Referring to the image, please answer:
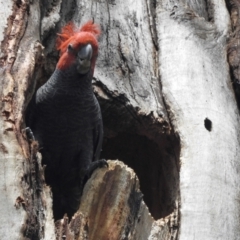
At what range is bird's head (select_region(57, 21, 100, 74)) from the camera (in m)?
3.59

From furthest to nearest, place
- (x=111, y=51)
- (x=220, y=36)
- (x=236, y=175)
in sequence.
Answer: (x=220, y=36) < (x=111, y=51) < (x=236, y=175)

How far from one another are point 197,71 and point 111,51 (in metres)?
0.56

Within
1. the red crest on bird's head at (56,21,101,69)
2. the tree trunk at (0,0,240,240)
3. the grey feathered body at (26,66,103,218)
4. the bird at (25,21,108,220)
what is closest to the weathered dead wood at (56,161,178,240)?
the tree trunk at (0,0,240,240)

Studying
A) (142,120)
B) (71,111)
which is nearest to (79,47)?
(71,111)

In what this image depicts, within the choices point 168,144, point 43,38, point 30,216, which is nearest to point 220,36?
point 168,144

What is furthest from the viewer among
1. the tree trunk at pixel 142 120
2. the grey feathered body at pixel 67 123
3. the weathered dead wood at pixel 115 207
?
the grey feathered body at pixel 67 123

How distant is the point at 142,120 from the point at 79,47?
575mm

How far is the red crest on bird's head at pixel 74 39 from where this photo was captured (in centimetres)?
360

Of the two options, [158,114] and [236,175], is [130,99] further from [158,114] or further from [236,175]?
[236,175]

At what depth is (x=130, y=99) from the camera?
3617mm

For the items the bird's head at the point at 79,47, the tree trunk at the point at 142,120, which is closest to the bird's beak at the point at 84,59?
the bird's head at the point at 79,47

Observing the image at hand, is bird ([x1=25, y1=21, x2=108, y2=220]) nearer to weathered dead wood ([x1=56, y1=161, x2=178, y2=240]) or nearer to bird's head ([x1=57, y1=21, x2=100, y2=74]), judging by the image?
bird's head ([x1=57, y1=21, x2=100, y2=74])

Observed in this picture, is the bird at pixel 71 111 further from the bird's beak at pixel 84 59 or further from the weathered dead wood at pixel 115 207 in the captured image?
the weathered dead wood at pixel 115 207

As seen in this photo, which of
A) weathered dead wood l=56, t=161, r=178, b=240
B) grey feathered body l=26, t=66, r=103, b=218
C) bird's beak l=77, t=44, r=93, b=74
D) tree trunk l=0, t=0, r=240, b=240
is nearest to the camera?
tree trunk l=0, t=0, r=240, b=240
